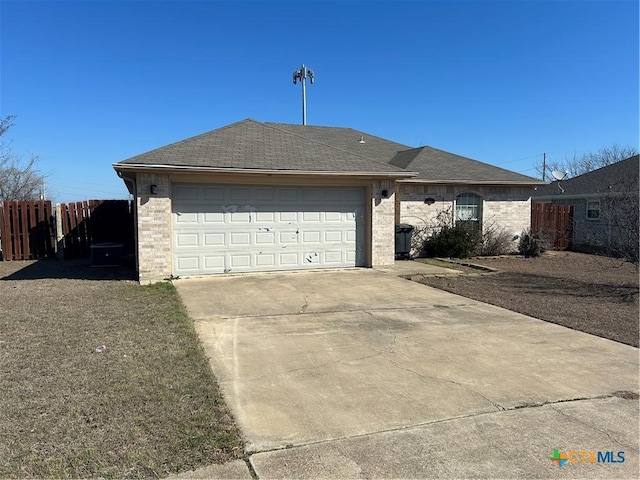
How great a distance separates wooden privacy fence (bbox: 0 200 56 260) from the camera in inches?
613

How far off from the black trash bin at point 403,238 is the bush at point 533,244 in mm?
5447

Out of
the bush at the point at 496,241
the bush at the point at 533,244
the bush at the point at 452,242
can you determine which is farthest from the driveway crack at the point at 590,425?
the bush at the point at 533,244

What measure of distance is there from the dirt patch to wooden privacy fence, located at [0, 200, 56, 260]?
517 inches

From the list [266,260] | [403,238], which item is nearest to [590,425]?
[266,260]

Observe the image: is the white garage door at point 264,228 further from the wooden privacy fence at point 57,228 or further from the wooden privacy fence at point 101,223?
the wooden privacy fence at point 101,223

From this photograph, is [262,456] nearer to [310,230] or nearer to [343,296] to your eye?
[343,296]

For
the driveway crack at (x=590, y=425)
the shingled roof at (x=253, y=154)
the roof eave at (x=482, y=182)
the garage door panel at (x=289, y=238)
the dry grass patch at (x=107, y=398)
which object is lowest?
the driveway crack at (x=590, y=425)

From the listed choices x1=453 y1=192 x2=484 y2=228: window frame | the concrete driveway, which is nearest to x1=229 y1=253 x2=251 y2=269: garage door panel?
the concrete driveway

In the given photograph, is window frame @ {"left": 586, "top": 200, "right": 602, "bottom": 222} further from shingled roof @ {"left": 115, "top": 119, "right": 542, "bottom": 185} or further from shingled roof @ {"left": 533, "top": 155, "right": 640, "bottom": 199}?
shingled roof @ {"left": 115, "top": 119, "right": 542, "bottom": 185}

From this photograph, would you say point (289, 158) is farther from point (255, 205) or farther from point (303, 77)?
point (303, 77)

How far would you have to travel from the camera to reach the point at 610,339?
6.36 meters

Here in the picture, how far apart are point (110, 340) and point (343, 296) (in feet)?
14.8

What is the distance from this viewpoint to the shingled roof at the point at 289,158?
10.9 meters

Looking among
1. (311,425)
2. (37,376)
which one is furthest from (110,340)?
(311,425)
